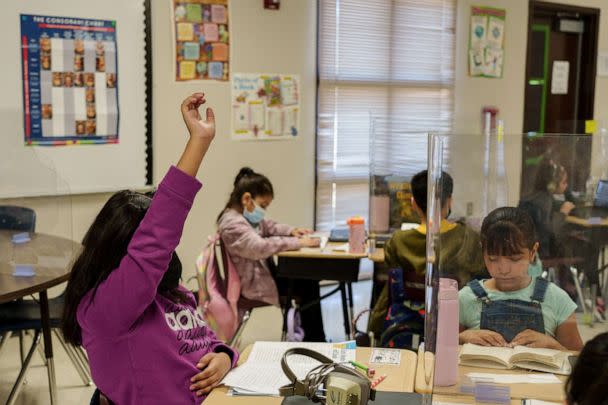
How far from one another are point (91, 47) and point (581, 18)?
4.94 metres

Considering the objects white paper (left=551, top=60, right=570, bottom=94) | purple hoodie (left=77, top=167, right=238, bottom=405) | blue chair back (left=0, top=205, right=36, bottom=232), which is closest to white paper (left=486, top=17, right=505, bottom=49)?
white paper (left=551, top=60, right=570, bottom=94)

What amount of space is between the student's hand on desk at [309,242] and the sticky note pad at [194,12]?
1702 millimetres

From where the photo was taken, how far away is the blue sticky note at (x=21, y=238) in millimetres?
3336

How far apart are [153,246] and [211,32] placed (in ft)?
11.1

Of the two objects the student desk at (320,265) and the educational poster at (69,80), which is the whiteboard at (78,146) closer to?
the educational poster at (69,80)

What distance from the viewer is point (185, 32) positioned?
4633 millimetres

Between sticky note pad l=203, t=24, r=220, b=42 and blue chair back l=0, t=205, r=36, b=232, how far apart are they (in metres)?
1.68

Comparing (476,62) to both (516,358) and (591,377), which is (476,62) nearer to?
(516,358)

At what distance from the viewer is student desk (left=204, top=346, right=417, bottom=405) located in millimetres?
1729

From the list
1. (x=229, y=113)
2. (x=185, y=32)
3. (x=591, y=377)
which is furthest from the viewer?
(x=229, y=113)

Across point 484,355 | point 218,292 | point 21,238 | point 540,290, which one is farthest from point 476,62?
point 484,355

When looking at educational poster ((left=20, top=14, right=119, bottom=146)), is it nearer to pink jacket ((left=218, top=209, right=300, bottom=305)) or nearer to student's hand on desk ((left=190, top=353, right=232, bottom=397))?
pink jacket ((left=218, top=209, right=300, bottom=305))

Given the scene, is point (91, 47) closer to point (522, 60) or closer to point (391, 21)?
point (391, 21)

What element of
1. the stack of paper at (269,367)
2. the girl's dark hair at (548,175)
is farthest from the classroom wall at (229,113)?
the girl's dark hair at (548,175)
